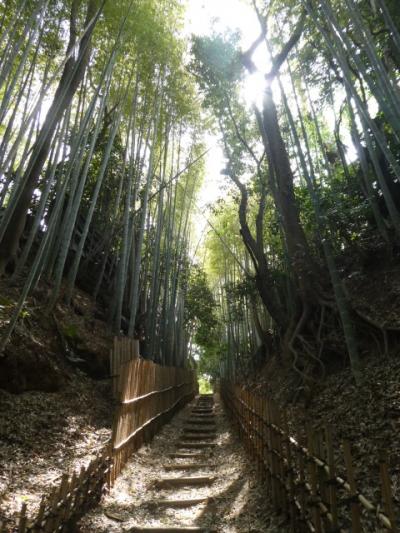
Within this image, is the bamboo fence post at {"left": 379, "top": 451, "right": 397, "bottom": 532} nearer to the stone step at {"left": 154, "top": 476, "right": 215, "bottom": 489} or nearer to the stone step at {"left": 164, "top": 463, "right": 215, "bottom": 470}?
the stone step at {"left": 154, "top": 476, "right": 215, "bottom": 489}

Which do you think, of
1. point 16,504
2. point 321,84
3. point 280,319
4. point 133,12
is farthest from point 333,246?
point 16,504

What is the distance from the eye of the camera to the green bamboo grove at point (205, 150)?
446 cm

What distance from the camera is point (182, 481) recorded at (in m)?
3.60

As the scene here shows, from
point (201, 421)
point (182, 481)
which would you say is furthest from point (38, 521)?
point (201, 421)

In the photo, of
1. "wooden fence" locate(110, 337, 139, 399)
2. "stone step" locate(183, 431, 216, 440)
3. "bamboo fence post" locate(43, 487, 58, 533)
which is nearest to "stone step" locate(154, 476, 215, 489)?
"wooden fence" locate(110, 337, 139, 399)

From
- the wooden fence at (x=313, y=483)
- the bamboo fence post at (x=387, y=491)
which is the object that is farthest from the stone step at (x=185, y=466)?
the bamboo fence post at (x=387, y=491)

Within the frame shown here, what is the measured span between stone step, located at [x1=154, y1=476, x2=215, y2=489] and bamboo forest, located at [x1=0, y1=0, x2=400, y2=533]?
1.1 inches

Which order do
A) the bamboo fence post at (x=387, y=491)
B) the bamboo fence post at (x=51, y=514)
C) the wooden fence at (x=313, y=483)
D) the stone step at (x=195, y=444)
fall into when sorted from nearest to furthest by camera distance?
the bamboo fence post at (x=387, y=491), the wooden fence at (x=313, y=483), the bamboo fence post at (x=51, y=514), the stone step at (x=195, y=444)

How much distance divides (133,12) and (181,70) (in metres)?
2.46

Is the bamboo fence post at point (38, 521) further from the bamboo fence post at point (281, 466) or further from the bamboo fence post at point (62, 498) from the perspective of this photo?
the bamboo fence post at point (281, 466)

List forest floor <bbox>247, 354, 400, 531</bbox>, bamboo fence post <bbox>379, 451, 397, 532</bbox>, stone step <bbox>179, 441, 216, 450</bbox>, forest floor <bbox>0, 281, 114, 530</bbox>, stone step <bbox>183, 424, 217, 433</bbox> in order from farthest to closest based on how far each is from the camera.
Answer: stone step <bbox>183, 424, 217, 433</bbox>, stone step <bbox>179, 441, 216, 450</bbox>, forest floor <bbox>0, 281, 114, 530</bbox>, forest floor <bbox>247, 354, 400, 531</bbox>, bamboo fence post <bbox>379, 451, 397, 532</bbox>

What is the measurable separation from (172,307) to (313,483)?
7386 millimetres

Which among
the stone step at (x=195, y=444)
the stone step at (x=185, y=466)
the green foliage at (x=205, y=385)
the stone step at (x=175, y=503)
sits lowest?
the stone step at (x=175, y=503)

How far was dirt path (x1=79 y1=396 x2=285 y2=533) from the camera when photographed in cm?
258
